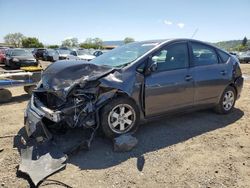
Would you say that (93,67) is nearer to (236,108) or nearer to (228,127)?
(228,127)

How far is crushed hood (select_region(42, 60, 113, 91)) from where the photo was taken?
4.54 m

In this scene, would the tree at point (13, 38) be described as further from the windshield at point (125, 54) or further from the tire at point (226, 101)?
the tire at point (226, 101)

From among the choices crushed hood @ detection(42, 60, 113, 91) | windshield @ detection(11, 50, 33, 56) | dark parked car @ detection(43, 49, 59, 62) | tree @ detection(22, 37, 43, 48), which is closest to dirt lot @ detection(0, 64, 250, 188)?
crushed hood @ detection(42, 60, 113, 91)

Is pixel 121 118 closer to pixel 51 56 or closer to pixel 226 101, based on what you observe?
pixel 226 101

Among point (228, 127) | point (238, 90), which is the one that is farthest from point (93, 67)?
point (238, 90)

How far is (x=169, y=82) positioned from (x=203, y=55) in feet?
4.22

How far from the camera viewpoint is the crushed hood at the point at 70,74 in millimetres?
4539

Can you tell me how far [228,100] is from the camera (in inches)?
251

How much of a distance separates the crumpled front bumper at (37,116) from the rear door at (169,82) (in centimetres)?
155

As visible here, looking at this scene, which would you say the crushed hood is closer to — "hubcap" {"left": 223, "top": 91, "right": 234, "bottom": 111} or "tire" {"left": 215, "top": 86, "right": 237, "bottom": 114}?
"tire" {"left": 215, "top": 86, "right": 237, "bottom": 114}

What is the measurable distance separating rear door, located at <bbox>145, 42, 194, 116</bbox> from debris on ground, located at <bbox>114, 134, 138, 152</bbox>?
2.13 ft

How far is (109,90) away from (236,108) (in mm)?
3914

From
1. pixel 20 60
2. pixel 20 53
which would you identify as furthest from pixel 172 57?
pixel 20 53

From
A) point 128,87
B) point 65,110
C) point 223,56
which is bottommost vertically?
point 65,110
